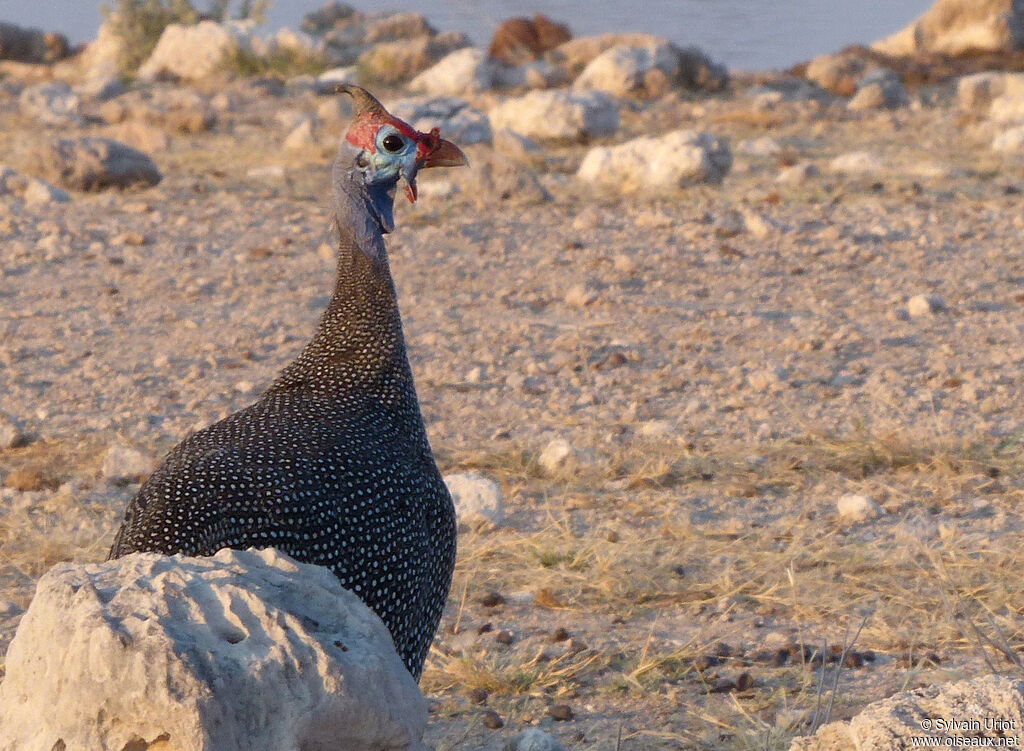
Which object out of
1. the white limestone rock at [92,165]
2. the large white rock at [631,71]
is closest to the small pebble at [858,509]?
the white limestone rock at [92,165]

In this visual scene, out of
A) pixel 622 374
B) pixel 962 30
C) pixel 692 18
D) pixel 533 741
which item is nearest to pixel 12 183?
pixel 622 374

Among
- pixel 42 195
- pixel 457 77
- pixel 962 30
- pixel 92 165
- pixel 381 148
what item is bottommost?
pixel 42 195

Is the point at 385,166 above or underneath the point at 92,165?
above

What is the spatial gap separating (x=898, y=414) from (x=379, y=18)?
1678 centimetres

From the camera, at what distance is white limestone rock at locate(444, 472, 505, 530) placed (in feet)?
13.9

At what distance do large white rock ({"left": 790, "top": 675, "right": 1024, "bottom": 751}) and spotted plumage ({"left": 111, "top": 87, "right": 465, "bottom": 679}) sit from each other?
983mm

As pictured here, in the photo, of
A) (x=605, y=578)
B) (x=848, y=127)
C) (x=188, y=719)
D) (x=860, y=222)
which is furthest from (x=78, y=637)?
(x=848, y=127)

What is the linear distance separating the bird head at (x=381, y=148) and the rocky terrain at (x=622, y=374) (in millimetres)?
1056

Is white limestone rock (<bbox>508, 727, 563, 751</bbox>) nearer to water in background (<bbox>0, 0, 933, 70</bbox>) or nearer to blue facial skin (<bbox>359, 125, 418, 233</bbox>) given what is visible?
blue facial skin (<bbox>359, 125, 418, 233</bbox>)

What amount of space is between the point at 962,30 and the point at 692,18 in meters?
13.4

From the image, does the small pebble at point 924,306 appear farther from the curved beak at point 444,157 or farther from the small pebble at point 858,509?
the curved beak at point 444,157

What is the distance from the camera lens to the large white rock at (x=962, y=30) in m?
15.7

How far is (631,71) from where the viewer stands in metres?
12.7

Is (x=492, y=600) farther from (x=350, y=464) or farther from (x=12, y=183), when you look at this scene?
(x=12, y=183)
